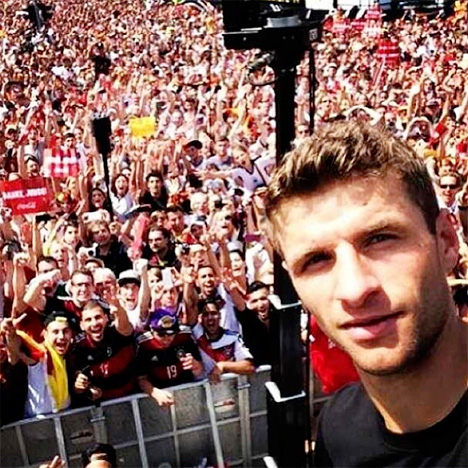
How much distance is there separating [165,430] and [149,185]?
3066 millimetres

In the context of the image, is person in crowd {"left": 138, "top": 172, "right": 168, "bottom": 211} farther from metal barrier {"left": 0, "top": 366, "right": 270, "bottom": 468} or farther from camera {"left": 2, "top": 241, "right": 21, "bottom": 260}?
metal barrier {"left": 0, "top": 366, "right": 270, "bottom": 468}

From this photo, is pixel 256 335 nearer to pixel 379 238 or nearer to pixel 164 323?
pixel 164 323

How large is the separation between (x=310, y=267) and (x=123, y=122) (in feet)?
28.1

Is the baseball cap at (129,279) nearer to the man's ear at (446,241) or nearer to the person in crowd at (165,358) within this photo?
the person in crowd at (165,358)

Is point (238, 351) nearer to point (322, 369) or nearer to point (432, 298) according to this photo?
point (322, 369)

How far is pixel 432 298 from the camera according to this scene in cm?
88

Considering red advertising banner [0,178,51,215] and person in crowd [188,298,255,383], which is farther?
red advertising banner [0,178,51,215]

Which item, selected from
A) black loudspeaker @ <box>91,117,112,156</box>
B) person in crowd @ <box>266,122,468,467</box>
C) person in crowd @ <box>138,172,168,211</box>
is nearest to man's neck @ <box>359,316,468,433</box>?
person in crowd @ <box>266,122,468,467</box>

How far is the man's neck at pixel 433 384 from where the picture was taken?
90 centimetres

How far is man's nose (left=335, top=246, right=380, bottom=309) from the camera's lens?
0.87 meters

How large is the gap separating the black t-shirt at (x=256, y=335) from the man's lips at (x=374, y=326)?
300 centimetres

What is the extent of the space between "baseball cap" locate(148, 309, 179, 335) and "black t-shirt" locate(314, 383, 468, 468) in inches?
101

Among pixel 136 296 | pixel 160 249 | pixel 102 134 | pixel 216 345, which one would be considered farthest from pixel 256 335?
pixel 102 134

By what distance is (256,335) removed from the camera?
4.06 m
